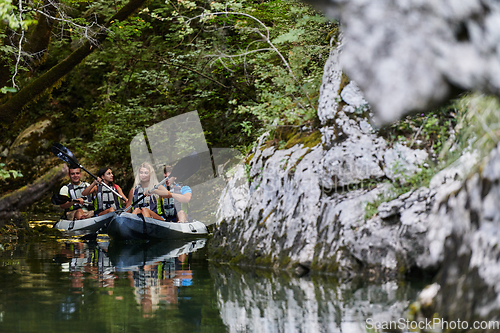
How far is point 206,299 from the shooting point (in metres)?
3.55

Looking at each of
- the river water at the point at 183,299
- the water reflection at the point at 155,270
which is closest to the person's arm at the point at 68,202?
the water reflection at the point at 155,270

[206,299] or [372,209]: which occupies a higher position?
[372,209]

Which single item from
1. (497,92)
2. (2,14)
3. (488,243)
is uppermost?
(2,14)

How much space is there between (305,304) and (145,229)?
622 centimetres

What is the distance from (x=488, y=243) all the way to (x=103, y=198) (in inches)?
396

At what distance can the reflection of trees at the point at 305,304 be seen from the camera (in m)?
2.79

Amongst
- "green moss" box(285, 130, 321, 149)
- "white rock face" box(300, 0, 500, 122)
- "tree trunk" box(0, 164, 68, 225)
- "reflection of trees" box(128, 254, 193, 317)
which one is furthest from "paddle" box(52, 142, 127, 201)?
"white rock face" box(300, 0, 500, 122)

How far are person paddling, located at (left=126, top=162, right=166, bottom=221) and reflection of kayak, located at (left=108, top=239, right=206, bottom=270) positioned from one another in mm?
868

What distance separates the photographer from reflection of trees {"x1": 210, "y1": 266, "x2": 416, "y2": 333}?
9.17 feet

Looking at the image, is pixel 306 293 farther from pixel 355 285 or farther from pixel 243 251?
pixel 243 251

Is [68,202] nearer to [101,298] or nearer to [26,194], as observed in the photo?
[26,194]

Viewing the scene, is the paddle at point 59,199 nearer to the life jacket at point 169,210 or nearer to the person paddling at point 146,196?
the person paddling at point 146,196

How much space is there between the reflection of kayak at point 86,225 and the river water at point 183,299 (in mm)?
4069

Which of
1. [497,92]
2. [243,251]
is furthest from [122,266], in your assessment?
[497,92]
